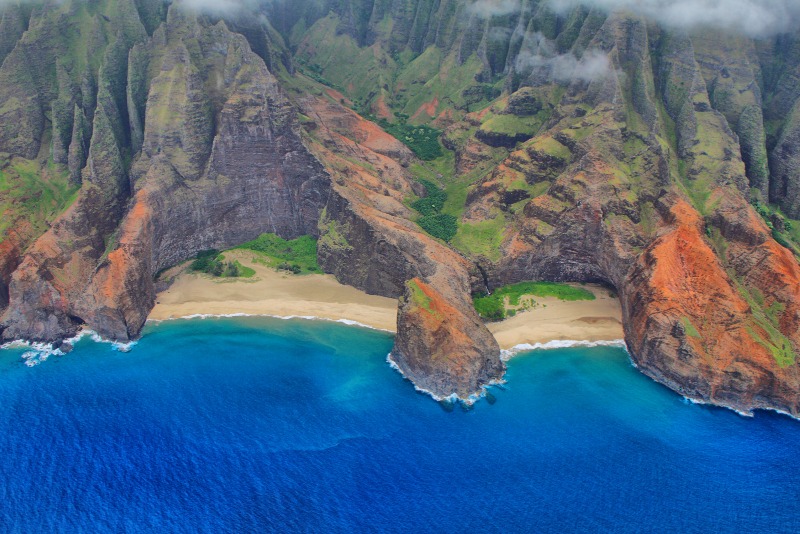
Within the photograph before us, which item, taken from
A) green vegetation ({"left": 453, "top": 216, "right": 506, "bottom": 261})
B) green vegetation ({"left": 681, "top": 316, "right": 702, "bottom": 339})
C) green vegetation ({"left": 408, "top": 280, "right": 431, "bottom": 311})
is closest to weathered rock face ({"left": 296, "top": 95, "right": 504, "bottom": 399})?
green vegetation ({"left": 408, "top": 280, "right": 431, "bottom": 311})

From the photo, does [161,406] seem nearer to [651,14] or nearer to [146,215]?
[146,215]

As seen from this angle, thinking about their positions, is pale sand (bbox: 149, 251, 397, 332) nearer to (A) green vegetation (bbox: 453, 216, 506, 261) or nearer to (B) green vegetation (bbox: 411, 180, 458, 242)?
(B) green vegetation (bbox: 411, 180, 458, 242)

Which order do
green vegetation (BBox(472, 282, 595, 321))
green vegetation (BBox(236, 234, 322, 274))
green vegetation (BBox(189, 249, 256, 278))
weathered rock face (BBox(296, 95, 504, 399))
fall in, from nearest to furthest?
weathered rock face (BBox(296, 95, 504, 399)) → green vegetation (BBox(472, 282, 595, 321)) → green vegetation (BBox(189, 249, 256, 278)) → green vegetation (BBox(236, 234, 322, 274))

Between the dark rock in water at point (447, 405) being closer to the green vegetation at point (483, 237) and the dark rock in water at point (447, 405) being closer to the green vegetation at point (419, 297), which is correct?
the green vegetation at point (419, 297)

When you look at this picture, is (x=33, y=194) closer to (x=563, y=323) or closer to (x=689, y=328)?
(x=563, y=323)

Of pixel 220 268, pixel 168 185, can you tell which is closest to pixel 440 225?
pixel 220 268

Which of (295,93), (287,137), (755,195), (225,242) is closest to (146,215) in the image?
(225,242)

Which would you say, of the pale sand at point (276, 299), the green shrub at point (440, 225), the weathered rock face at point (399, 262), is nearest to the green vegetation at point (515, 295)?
the weathered rock face at point (399, 262)
